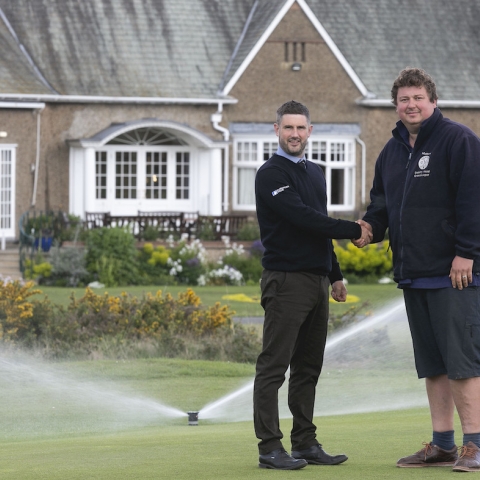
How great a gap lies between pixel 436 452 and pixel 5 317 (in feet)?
29.0

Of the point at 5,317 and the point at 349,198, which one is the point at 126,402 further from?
the point at 349,198

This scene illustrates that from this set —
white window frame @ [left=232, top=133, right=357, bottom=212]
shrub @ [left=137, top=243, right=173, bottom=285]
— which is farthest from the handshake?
white window frame @ [left=232, top=133, right=357, bottom=212]

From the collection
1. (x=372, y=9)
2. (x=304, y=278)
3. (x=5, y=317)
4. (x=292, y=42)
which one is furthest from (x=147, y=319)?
(x=372, y=9)

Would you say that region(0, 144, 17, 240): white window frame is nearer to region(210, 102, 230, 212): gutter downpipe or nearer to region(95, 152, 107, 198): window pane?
region(95, 152, 107, 198): window pane

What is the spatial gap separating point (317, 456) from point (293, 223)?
1430 millimetres

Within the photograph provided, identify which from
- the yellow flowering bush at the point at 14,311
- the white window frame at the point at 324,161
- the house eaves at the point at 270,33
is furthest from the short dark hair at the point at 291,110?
the white window frame at the point at 324,161

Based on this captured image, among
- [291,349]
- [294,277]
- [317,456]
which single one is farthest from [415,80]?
[317,456]

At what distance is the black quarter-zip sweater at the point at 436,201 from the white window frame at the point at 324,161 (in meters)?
24.6

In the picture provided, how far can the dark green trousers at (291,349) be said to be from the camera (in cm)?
693

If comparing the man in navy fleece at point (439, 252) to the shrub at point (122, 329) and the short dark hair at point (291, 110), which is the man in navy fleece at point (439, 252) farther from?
the shrub at point (122, 329)

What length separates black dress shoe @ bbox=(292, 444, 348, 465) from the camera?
6823 mm

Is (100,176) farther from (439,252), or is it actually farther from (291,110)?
(439,252)

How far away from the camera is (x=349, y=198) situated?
107ft

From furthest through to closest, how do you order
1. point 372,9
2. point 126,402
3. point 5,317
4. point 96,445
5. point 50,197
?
1. point 372,9
2. point 50,197
3. point 5,317
4. point 126,402
5. point 96,445
